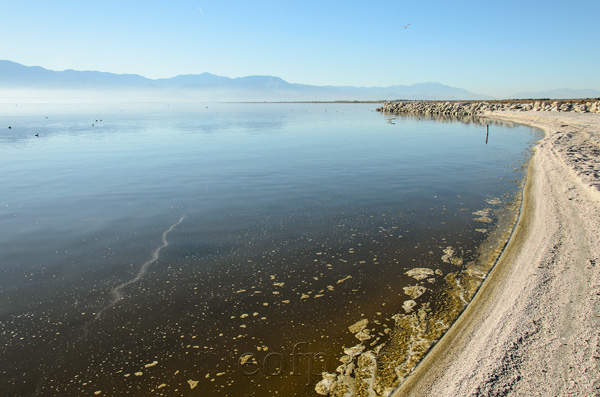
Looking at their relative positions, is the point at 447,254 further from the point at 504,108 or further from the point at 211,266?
the point at 504,108

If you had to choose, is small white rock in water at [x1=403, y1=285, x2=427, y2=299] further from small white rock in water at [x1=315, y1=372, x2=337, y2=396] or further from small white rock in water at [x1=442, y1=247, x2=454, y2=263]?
small white rock in water at [x1=315, y1=372, x2=337, y2=396]

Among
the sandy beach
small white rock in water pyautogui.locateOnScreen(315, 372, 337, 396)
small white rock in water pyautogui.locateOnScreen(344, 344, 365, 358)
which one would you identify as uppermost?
the sandy beach

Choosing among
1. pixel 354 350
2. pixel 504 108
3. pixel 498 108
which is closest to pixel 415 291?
pixel 354 350

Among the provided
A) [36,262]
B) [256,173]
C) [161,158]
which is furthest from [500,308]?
[161,158]

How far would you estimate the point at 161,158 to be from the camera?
2775 centimetres

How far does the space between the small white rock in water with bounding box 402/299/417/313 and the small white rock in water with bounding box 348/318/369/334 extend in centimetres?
98

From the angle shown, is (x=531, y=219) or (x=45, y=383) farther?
(x=531, y=219)

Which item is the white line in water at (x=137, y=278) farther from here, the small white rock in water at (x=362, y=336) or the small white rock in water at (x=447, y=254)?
the small white rock in water at (x=447, y=254)

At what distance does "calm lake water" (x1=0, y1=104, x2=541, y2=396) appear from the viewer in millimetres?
6234

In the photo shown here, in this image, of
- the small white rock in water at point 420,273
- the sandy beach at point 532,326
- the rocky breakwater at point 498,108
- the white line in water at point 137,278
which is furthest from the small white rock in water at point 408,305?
the rocky breakwater at point 498,108

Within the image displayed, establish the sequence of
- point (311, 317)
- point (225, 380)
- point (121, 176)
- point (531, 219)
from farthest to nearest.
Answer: point (121, 176) → point (531, 219) → point (311, 317) → point (225, 380)

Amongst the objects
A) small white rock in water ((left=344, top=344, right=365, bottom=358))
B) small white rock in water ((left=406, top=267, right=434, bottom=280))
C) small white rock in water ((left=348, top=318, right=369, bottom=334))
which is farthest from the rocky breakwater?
small white rock in water ((left=344, top=344, right=365, bottom=358))

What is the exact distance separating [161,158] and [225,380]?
967 inches

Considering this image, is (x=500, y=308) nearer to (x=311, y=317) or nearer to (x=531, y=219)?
(x=311, y=317)
